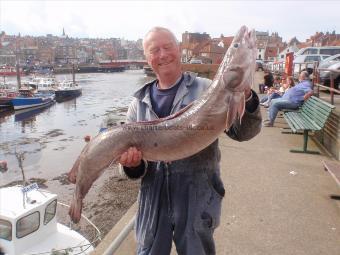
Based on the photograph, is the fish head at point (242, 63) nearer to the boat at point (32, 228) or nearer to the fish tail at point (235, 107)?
the fish tail at point (235, 107)

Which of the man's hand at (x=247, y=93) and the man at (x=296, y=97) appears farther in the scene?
the man at (x=296, y=97)

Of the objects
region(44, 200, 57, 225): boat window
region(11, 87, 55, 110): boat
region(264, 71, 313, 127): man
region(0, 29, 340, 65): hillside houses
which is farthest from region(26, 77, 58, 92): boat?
region(264, 71, 313, 127): man

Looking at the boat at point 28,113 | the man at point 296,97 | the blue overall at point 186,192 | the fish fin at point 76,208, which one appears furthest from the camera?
the boat at point 28,113

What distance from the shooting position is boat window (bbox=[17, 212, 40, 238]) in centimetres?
870

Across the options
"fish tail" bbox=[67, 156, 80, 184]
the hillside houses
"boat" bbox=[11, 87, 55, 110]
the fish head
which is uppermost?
the hillside houses

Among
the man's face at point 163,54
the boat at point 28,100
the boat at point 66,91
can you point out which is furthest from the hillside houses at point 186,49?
the man's face at point 163,54

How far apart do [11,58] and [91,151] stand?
483ft

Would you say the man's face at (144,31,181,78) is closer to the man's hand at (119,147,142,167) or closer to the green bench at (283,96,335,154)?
the man's hand at (119,147,142,167)

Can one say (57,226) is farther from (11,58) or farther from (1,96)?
(11,58)

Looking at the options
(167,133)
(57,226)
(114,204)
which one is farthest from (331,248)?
(114,204)

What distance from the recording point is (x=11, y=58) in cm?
13612

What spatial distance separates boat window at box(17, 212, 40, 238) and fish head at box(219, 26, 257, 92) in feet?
24.9

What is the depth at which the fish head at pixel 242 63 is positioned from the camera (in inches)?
103

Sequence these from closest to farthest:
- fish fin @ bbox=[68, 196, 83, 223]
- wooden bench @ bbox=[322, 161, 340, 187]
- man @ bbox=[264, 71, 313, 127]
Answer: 1. fish fin @ bbox=[68, 196, 83, 223]
2. wooden bench @ bbox=[322, 161, 340, 187]
3. man @ bbox=[264, 71, 313, 127]
